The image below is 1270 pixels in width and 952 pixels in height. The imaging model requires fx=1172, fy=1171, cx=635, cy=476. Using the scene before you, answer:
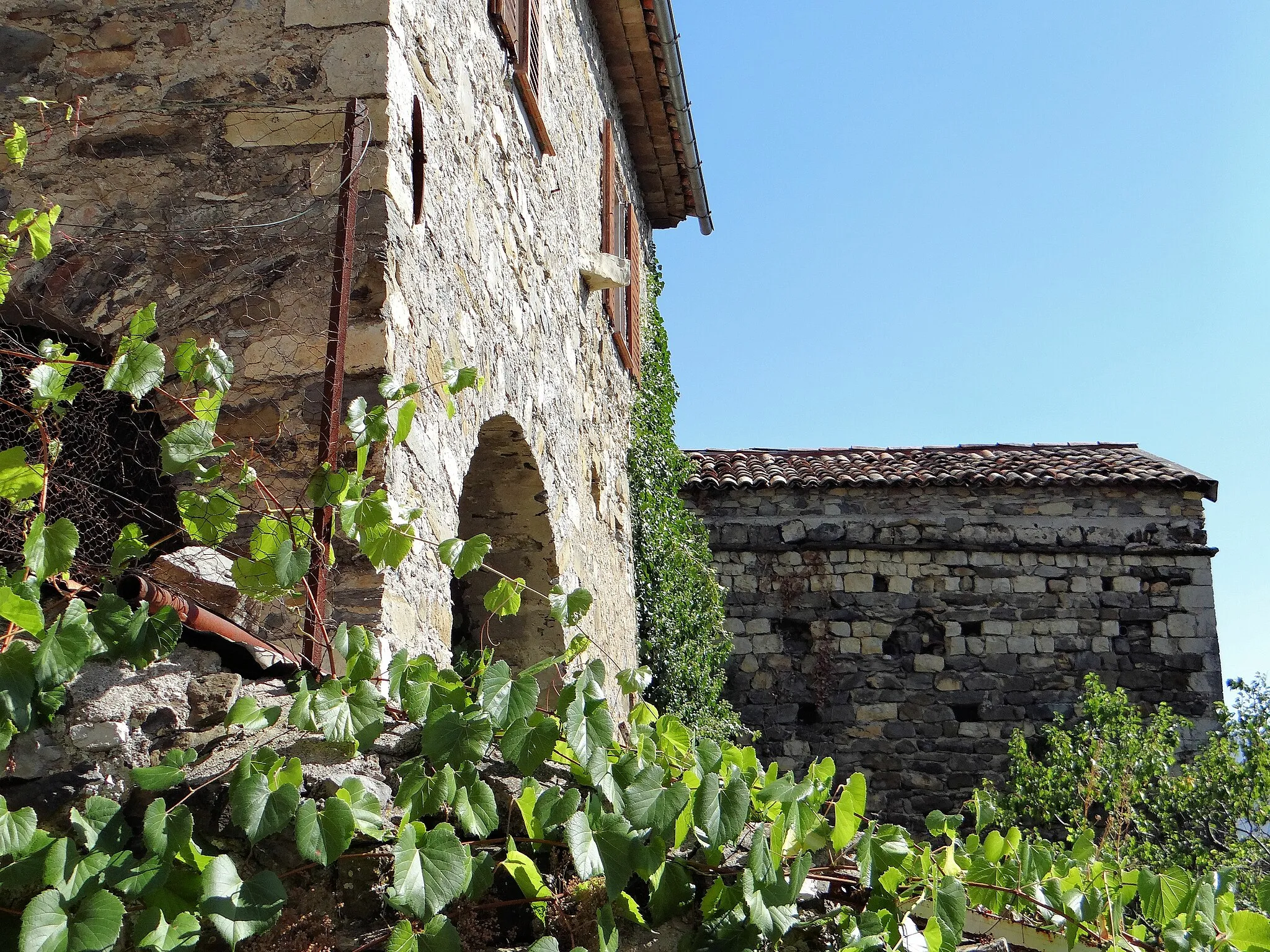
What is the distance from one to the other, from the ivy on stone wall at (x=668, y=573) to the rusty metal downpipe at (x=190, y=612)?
5.22 metres

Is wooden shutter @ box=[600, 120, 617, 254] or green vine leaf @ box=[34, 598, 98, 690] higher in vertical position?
wooden shutter @ box=[600, 120, 617, 254]

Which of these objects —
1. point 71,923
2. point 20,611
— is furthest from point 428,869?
point 20,611

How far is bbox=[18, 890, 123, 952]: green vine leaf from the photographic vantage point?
1774mm

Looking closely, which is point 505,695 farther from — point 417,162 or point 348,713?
point 417,162

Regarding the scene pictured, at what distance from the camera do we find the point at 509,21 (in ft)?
16.3

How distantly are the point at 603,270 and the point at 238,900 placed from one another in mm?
4989

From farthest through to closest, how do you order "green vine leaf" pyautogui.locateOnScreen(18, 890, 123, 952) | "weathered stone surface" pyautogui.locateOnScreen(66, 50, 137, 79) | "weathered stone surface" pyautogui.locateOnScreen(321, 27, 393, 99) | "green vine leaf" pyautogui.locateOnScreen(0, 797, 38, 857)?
1. "weathered stone surface" pyautogui.locateOnScreen(66, 50, 137, 79)
2. "weathered stone surface" pyautogui.locateOnScreen(321, 27, 393, 99)
3. "green vine leaf" pyautogui.locateOnScreen(0, 797, 38, 857)
4. "green vine leaf" pyautogui.locateOnScreen(18, 890, 123, 952)

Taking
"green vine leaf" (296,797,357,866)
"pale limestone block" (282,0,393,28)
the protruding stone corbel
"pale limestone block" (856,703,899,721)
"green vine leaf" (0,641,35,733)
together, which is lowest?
"pale limestone block" (856,703,899,721)

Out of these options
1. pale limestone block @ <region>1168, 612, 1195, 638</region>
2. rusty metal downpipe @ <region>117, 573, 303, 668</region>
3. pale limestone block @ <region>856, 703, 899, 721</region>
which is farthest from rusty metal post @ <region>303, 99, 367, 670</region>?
pale limestone block @ <region>1168, 612, 1195, 638</region>

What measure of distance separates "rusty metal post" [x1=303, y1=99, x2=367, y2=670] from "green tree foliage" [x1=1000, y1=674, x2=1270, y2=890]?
6.02 meters

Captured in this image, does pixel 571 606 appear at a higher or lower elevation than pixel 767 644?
higher

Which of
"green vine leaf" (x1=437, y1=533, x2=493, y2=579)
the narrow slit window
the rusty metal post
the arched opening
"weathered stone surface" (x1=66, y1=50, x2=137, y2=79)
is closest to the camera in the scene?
"green vine leaf" (x1=437, y1=533, x2=493, y2=579)

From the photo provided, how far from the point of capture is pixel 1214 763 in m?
8.27

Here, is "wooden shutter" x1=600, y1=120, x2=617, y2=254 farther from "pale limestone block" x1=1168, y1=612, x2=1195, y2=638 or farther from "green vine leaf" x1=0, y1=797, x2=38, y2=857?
"pale limestone block" x1=1168, y1=612, x2=1195, y2=638
